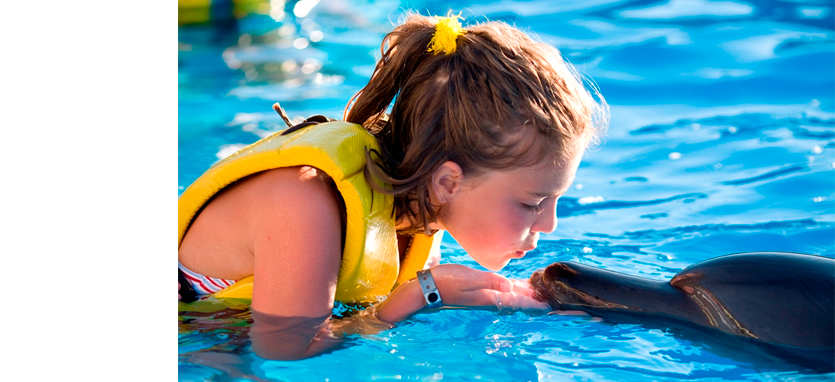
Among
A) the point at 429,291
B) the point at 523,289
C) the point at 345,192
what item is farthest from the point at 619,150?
the point at 345,192

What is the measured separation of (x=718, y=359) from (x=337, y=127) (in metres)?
1.47

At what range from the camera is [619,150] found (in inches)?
217

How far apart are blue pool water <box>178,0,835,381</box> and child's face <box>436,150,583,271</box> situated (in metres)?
0.26

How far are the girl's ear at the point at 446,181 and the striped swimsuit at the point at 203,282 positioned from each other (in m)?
0.83

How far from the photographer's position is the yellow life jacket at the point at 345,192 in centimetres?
261

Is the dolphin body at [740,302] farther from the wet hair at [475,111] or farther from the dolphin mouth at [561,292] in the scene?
the wet hair at [475,111]

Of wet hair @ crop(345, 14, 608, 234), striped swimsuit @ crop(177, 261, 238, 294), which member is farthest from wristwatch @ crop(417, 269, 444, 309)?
striped swimsuit @ crop(177, 261, 238, 294)

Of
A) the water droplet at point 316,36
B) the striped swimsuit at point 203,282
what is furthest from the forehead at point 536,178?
the water droplet at point 316,36

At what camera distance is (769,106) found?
5.92 m

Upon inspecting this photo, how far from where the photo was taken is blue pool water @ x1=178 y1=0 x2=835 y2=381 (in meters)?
2.47

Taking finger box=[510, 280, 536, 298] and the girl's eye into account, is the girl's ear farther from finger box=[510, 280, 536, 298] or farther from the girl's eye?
finger box=[510, 280, 536, 298]

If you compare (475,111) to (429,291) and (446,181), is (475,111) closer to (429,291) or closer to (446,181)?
(446,181)
